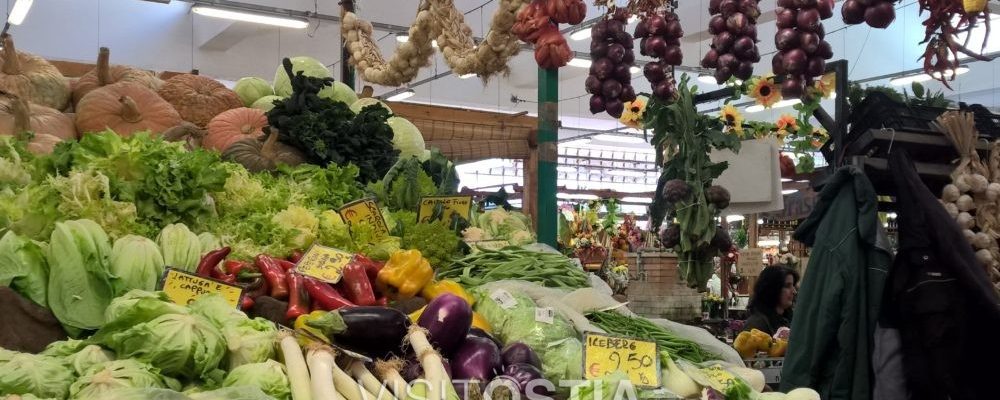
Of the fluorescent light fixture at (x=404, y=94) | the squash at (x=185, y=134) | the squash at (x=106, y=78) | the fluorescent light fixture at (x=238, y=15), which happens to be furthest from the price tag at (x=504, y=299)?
the fluorescent light fixture at (x=404, y=94)

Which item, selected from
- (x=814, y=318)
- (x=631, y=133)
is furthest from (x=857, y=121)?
(x=631, y=133)

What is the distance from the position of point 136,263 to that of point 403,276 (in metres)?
0.74

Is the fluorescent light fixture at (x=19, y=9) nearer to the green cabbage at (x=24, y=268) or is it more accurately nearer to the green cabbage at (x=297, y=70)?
the green cabbage at (x=297, y=70)

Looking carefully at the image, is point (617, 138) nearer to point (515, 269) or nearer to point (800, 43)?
point (800, 43)

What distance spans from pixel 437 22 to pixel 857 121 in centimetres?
204

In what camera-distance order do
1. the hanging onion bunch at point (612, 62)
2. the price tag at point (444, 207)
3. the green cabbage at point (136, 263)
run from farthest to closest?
the hanging onion bunch at point (612, 62)
the price tag at point (444, 207)
the green cabbage at point (136, 263)

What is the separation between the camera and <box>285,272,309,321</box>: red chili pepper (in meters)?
2.25

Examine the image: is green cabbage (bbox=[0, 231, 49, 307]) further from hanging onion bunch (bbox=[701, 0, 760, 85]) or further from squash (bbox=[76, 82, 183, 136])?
hanging onion bunch (bbox=[701, 0, 760, 85])

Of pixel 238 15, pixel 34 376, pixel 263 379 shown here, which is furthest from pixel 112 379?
pixel 238 15

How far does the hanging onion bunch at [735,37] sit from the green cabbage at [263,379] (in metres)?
3.12

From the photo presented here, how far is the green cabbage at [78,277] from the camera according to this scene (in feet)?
6.87

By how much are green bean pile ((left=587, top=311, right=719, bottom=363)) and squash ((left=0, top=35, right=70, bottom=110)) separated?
9.88 feet

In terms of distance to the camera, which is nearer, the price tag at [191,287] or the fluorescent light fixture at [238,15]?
the price tag at [191,287]

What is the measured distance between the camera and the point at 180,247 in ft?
8.03
